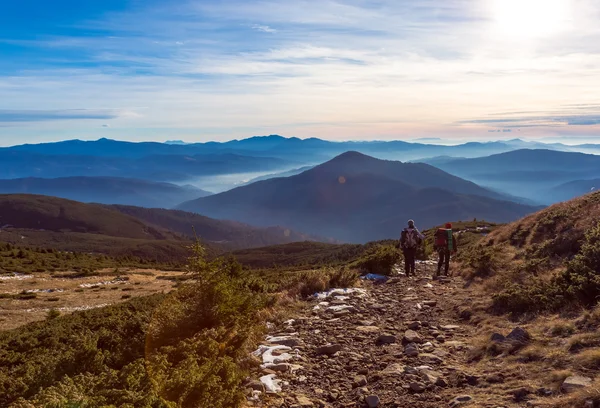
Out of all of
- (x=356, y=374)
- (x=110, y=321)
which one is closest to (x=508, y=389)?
(x=356, y=374)

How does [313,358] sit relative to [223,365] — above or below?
below

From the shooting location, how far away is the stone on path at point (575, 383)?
201 inches

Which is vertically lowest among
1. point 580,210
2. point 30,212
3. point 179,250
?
point 179,250

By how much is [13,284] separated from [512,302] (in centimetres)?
2783

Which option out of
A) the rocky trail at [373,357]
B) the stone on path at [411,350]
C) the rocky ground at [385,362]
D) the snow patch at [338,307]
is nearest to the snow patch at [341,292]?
the rocky trail at [373,357]

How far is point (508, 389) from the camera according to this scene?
567 cm

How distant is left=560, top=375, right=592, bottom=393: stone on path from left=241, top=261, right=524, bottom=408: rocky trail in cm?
74

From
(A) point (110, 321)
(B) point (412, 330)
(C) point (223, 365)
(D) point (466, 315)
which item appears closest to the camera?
(C) point (223, 365)

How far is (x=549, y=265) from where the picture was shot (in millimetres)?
12242

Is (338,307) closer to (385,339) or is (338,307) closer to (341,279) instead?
(385,339)

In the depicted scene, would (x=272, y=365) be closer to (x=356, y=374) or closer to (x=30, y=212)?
(x=356, y=374)

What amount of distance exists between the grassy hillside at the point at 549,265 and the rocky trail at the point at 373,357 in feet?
4.57

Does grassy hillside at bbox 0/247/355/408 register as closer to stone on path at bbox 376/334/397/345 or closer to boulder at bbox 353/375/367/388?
boulder at bbox 353/375/367/388

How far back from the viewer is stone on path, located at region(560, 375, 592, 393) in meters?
5.09
